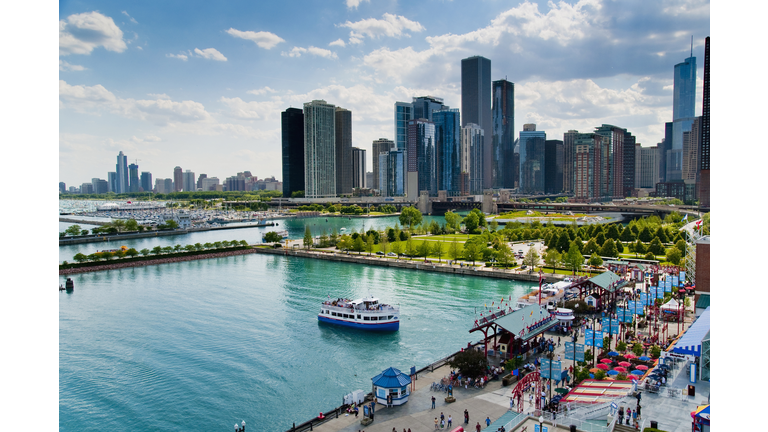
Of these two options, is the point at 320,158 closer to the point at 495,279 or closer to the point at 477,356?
the point at 495,279

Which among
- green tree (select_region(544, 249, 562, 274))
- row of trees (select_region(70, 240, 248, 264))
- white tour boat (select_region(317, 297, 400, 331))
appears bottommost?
white tour boat (select_region(317, 297, 400, 331))

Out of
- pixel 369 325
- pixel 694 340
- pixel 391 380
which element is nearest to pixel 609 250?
pixel 369 325

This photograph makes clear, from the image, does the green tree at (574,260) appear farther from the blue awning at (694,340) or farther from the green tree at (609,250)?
the blue awning at (694,340)

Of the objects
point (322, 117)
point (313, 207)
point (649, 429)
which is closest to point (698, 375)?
point (649, 429)

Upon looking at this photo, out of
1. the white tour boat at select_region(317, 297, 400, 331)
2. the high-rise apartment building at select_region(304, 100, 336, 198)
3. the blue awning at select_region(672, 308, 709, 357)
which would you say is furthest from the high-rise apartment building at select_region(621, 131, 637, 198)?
the blue awning at select_region(672, 308, 709, 357)

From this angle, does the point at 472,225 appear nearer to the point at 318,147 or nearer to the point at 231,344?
the point at 231,344

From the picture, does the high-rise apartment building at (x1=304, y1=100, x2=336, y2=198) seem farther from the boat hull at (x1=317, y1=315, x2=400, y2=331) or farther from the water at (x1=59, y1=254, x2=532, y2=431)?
the boat hull at (x1=317, y1=315, x2=400, y2=331)

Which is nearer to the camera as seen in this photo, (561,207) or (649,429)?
(649,429)
